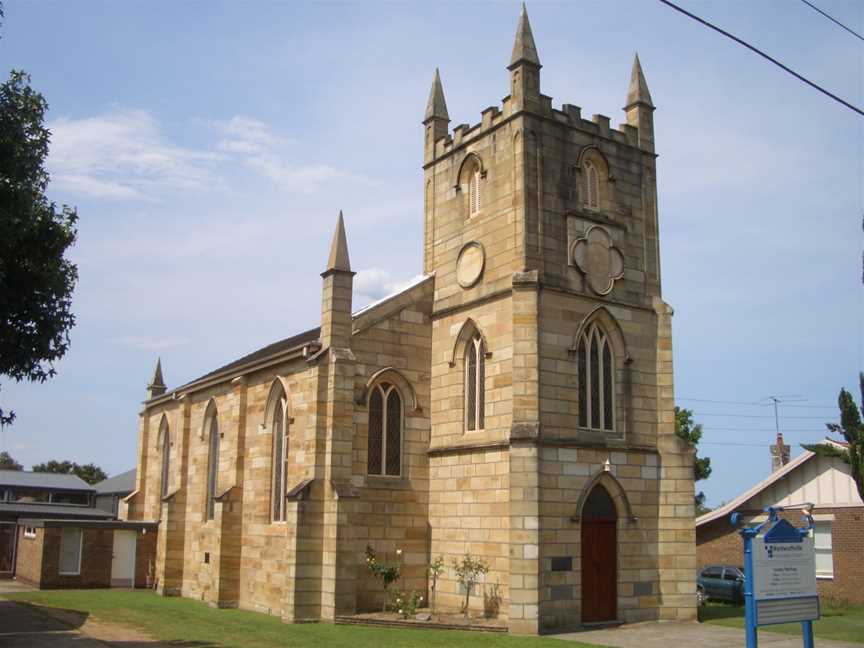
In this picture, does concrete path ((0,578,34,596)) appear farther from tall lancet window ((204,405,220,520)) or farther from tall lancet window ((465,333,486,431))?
tall lancet window ((465,333,486,431))

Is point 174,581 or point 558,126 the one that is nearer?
point 558,126

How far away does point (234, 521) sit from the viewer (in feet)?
87.8

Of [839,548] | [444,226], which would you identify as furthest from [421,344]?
[839,548]

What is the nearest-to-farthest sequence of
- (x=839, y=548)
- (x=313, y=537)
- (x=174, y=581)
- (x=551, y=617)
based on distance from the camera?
(x=551, y=617), (x=313, y=537), (x=839, y=548), (x=174, y=581)

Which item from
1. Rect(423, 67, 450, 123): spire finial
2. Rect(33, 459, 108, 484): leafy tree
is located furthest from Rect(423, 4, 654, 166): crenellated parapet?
Rect(33, 459, 108, 484): leafy tree

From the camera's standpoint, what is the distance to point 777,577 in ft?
46.8

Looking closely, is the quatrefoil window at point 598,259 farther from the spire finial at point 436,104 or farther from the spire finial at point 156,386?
the spire finial at point 156,386

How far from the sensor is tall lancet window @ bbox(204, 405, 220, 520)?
3022 cm

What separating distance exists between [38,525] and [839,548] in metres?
28.1

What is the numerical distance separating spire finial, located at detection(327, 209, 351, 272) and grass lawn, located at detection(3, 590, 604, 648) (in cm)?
926

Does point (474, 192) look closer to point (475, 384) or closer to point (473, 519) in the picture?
point (475, 384)

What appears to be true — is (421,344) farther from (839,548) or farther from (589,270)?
(839,548)

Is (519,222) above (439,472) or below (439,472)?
above

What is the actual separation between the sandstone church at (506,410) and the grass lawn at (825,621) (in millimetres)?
1595
